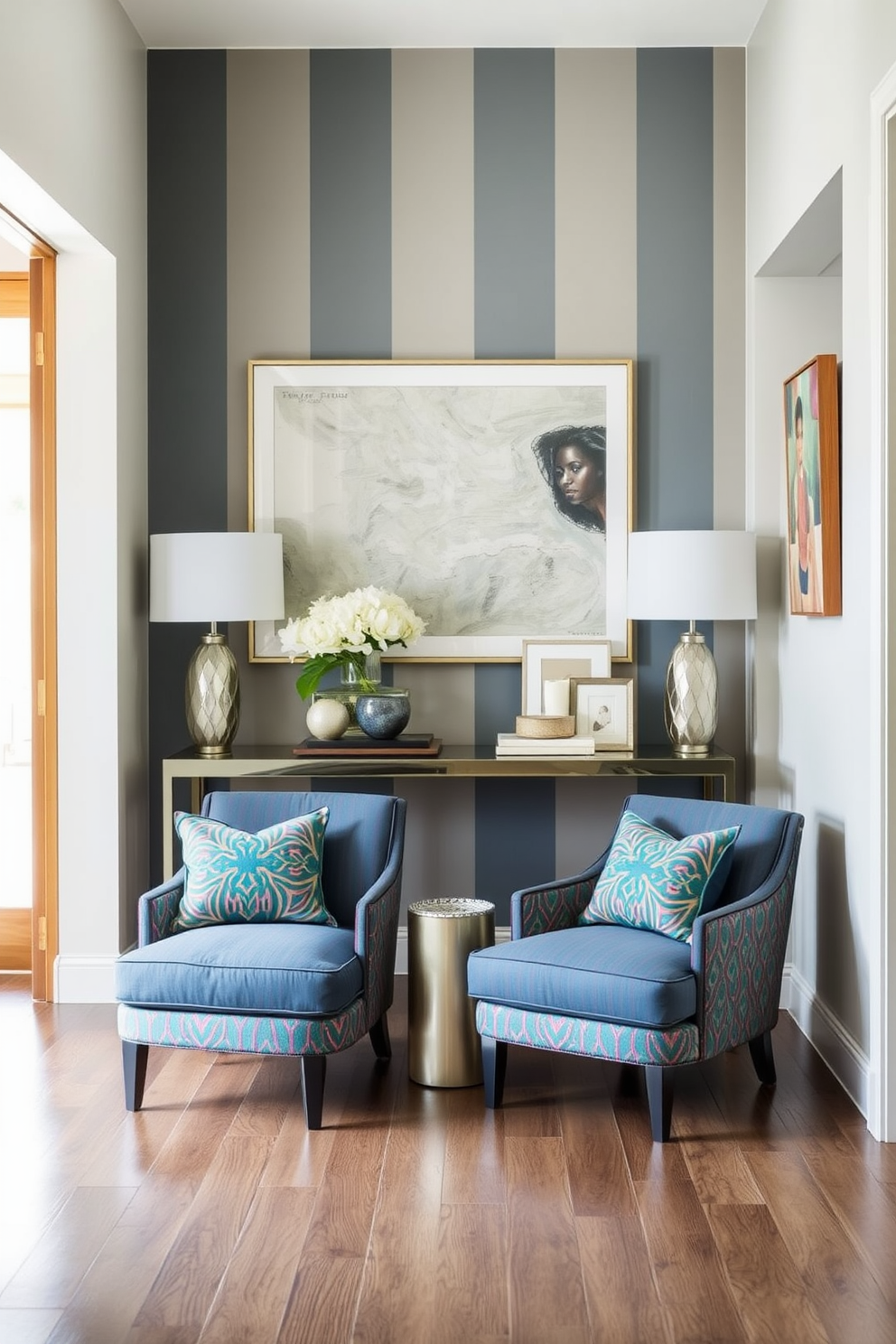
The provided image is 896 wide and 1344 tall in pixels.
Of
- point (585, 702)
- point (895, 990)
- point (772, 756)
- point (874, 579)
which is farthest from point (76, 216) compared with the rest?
point (895, 990)

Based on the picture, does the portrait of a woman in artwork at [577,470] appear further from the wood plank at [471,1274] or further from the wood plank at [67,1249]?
the wood plank at [67,1249]

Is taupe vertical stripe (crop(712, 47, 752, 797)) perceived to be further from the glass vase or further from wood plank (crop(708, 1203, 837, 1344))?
wood plank (crop(708, 1203, 837, 1344))

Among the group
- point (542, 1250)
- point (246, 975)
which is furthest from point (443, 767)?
point (542, 1250)

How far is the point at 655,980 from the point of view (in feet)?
9.57

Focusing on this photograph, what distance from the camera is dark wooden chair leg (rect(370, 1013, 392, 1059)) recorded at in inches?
140

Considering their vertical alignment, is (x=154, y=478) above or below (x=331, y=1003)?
above

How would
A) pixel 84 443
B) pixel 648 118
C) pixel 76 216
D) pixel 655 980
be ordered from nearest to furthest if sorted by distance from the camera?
1. pixel 655 980
2. pixel 76 216
3. pixel 84 443
4. pixel 648 118

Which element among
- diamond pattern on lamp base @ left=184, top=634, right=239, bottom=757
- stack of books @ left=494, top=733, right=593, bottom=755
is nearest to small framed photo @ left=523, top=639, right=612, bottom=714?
stack of books @ left=494, top=733, right=593, bottom=755

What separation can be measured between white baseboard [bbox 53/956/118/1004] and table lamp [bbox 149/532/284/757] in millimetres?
753

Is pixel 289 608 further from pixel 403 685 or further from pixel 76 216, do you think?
pixel 76 216

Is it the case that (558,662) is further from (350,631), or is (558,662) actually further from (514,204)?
(514,204)

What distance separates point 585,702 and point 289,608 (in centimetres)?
107

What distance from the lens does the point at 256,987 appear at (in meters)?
3.05

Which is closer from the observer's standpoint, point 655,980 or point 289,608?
point 655,980
